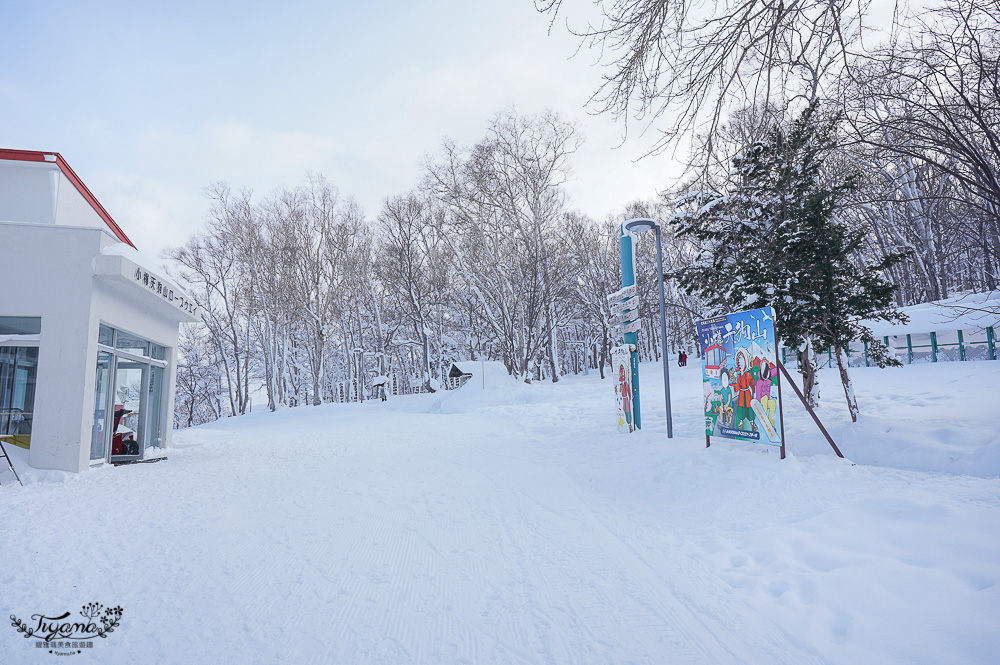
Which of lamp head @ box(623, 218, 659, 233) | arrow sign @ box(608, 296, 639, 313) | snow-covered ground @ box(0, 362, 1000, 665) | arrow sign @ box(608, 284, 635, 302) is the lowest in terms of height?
snow-covered ground @ box(0, 362, 1000, 665)

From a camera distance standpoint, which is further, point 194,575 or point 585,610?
point 194,575

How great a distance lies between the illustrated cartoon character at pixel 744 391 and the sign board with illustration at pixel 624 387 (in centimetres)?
322

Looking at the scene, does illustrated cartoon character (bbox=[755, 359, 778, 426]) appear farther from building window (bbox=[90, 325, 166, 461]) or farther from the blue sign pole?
building window (bbox=[90, 325, 166, 461])

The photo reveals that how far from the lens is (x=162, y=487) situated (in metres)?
7.55

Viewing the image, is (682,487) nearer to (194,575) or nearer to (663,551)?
(663,551)

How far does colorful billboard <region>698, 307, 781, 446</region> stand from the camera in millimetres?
6664

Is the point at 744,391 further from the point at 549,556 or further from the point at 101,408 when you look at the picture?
the point at 101,408

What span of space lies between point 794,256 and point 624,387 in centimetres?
393

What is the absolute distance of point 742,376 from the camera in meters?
7.21

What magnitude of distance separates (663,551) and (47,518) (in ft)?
21.7

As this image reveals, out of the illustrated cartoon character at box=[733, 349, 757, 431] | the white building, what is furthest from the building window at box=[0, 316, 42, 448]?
the illustrated cartoon character at box=[733, 349, 757, 431]

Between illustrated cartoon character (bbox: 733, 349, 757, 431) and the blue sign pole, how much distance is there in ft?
10.3

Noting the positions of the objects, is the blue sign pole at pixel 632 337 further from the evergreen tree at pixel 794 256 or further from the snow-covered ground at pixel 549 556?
the snow-covered ground at pixel 549 556

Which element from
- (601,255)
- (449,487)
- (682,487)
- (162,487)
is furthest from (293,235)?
(682,487)
